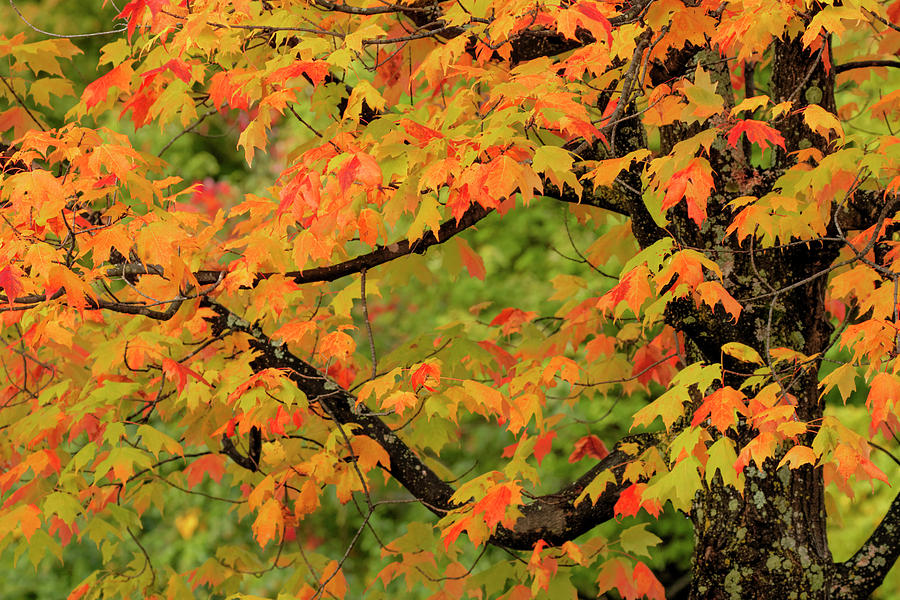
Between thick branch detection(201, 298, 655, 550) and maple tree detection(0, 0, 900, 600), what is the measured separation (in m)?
0.01

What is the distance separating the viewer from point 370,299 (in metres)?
9.03

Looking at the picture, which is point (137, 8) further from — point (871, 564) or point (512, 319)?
point (871, 564)

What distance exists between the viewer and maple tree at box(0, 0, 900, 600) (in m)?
2.89

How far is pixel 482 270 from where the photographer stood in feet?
13.8

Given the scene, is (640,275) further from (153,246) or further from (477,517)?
(153,246)

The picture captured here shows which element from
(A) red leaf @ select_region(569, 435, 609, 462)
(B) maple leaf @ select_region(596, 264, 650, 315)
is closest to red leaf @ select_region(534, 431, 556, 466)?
(A) red leaf @ select_region(569, 435, 609, 462)

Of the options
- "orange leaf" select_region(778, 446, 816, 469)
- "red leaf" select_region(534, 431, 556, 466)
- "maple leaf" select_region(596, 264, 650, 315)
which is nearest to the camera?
"orange leaf" select_region(778, 446, 816, 469)

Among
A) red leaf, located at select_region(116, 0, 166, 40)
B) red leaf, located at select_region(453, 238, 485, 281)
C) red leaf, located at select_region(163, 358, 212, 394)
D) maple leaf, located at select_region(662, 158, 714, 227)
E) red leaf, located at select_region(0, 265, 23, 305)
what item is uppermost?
red leaf, located at select_region(116, 0, 166, 40)

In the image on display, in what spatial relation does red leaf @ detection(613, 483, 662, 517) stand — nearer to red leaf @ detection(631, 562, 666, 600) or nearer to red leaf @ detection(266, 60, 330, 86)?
red leaf @ detection(631, 562, 666, 600)

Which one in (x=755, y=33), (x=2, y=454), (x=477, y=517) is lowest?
(x=477, y=517)

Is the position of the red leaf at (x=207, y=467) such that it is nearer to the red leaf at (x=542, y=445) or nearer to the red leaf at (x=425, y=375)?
the red leaf at (x=542, y=445)

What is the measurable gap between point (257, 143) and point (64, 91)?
1.67 meters

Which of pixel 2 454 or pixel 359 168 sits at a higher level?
pixel 359 168

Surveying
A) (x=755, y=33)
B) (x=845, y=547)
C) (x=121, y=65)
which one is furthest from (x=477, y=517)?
(x=845, y=547)
